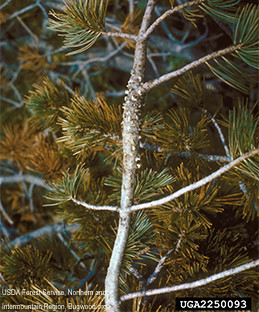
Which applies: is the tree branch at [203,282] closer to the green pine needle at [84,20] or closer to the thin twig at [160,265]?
the thin twig at [160,265]

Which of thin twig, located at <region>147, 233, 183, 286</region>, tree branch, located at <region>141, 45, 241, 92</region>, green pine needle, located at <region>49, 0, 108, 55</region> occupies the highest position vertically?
green pine needle, located at <region>49, 0, 108, 55</region>

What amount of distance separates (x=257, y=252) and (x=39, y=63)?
0.68 m

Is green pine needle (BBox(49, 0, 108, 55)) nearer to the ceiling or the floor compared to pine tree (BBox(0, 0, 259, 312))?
nearer to the ceiling

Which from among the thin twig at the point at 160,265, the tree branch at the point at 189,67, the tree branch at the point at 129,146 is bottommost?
the thin twig at the point at 160,265

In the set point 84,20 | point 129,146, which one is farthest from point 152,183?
point 84,20

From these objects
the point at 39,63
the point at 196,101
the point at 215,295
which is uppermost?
the point at 39,63

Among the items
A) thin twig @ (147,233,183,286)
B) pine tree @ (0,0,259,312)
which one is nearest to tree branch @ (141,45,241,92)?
pine tree @ (0,0,259,312)

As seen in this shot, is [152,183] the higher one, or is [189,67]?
[189,67]

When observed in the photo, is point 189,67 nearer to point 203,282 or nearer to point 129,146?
point 129,146

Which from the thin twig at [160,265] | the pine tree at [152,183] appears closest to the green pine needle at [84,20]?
the pine tree at [152,183]

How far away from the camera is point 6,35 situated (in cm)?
81

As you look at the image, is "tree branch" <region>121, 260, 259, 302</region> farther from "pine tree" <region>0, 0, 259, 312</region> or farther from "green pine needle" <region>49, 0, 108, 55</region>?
"green pine needle" <region>49, 0, 108, 55</region>

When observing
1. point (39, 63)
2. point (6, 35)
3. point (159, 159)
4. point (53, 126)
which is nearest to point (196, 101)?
point (159, 159)

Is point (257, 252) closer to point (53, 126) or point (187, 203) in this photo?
point (187, 203)
